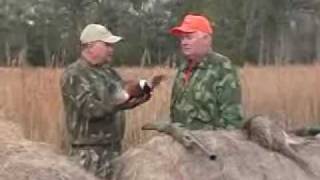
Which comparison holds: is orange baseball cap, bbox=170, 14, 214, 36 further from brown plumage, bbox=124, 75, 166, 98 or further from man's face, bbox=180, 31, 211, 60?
brown plumage, bbox=124, 75, 166, 98

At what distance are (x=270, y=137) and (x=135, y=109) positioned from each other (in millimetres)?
3867

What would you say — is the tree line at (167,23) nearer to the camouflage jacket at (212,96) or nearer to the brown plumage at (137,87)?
the camouflage jacket at (212,96)

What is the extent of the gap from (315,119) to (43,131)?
14.0ft

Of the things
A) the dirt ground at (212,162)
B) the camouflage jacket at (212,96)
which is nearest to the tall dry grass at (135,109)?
the camouflage jacket at (212,96)

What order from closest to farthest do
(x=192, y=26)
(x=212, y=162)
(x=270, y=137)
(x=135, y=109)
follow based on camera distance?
(x=212, y=162) < (x=270, y=137) < (x=192, y=26) < (x=135, y=109)

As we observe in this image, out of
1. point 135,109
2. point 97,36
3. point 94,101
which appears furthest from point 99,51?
point 135,109

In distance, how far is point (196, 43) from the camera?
240 inches

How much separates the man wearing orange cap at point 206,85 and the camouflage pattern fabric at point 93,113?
0.53 metres

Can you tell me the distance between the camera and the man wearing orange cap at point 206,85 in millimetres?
6094

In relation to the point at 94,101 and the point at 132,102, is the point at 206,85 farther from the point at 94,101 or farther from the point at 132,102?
the point at 94,101

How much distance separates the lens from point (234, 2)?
124 ft

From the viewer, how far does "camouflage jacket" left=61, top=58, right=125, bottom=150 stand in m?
5.86

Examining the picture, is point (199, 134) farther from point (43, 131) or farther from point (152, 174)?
point (43, 131)

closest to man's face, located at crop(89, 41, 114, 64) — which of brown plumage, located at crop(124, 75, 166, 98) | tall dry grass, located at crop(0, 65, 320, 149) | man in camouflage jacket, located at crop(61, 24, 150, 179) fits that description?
man in camouflage jacket, located at crop(61, 24, 150, 179)
